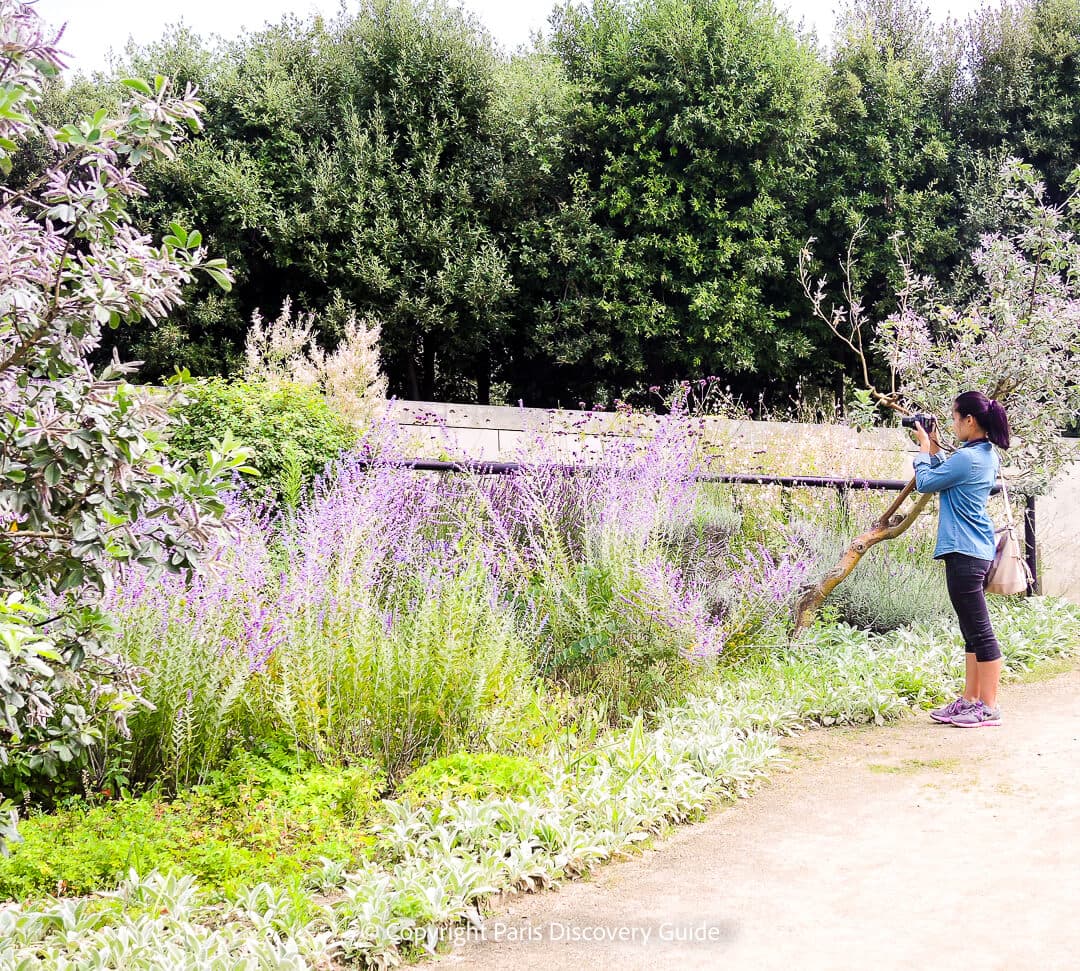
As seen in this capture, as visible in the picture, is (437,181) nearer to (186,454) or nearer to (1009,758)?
(186,454)

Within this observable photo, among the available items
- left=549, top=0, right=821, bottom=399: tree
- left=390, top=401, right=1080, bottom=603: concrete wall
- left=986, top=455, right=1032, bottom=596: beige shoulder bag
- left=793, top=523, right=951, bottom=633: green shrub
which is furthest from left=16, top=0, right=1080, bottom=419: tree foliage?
left=986, top=455, right=1032, bottom=596: beige shoulder bag

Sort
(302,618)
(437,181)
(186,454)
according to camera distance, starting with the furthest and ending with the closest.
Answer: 1. (437,181)
2. (186,454)
3. (302,618)

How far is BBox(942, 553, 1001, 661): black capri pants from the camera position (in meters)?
5.22

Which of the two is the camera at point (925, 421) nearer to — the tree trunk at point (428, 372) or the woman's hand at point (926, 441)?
the woman's hand at point (926, 441)

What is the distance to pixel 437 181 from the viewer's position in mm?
16359

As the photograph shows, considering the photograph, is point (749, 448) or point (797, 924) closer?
point (797, 924)

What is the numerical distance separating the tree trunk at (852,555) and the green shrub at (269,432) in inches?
131

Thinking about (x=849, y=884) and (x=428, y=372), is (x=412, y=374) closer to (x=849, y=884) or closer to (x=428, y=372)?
(x=428, y=372)

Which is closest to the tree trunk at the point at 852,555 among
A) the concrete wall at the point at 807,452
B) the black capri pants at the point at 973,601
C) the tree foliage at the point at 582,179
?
the black capri pants at the point at 973,601

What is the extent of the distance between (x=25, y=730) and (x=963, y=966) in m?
2.99

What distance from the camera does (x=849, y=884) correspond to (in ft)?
10.7

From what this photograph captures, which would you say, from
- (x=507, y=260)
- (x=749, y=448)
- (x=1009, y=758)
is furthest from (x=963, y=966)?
(x=507, y=260)

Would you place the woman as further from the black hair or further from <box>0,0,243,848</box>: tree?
<box>0,0,243,848</box>: tree

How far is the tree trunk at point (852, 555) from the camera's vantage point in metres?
6.51
